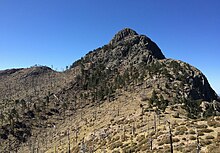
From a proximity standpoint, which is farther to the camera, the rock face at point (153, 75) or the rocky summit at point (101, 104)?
the rock face at point (153, 75)

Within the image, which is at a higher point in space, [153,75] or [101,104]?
[153,75]

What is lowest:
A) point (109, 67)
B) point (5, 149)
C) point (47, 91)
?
point (5, 149)

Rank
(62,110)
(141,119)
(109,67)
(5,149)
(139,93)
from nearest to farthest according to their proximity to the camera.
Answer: (141,119) < (5,149) < (139,93) < (62,110) < (109,67)

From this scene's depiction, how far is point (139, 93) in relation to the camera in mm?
131875

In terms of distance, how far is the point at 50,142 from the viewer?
373 ft

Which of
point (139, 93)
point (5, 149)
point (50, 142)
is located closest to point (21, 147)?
point (5, 149)

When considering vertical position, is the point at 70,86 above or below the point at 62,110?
above

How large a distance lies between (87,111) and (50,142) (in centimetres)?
2954

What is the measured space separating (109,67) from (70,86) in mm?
31902

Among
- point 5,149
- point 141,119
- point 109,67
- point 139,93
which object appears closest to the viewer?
point 141,119

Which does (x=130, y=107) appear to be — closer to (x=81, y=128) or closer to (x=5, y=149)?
(x=81, y=128)

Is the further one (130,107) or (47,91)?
(47,91)

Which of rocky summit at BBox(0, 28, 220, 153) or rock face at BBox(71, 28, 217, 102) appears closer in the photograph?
rocky summit at BBox(0, 28, 220, 153)

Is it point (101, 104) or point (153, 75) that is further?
point (153, 75)
